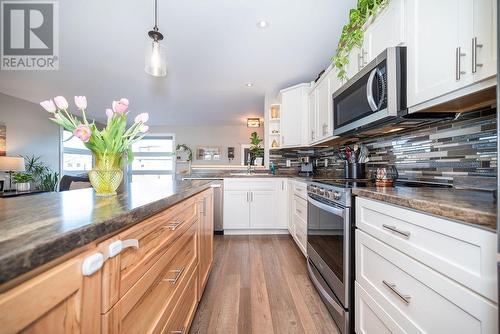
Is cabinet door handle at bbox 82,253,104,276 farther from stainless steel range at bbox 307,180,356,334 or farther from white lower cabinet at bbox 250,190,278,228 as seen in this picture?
white lower cabinet at bbox 250,190,278,228

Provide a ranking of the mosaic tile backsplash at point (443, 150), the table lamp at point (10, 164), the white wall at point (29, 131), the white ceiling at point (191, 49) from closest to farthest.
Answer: the mosaic tile backsplash at point (443, 150), the white ceiling at point (191, 49), the table lamp at point (10, 164), the white wall at point (29, 131)

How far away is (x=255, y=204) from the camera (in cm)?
328

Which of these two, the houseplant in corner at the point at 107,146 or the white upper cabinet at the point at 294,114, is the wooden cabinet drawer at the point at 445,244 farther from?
the white upper cabinet at the point at 294,114

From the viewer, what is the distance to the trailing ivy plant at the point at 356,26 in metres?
1.46

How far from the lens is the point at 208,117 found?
21.2ft

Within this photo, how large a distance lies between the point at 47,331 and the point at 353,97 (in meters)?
1.92

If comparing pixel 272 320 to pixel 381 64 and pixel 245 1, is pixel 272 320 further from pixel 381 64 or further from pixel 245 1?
pixel 245 1

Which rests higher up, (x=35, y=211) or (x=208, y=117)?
(x=208, y=117)

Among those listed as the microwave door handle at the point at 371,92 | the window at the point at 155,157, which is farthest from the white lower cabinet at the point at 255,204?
the window at the point at 155,157

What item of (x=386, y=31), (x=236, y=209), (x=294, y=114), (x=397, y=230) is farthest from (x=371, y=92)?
(x=236, y=209)

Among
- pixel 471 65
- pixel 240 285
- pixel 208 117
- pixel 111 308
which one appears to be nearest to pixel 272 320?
pixel 240 285

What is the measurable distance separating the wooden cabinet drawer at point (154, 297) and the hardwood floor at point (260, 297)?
1.66 ft

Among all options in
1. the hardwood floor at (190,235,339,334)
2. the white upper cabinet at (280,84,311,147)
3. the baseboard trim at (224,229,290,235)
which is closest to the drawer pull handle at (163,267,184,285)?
the hardwood floor at (190,235,339,334)

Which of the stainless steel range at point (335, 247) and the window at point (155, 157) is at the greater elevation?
the window at point (155, 157)
